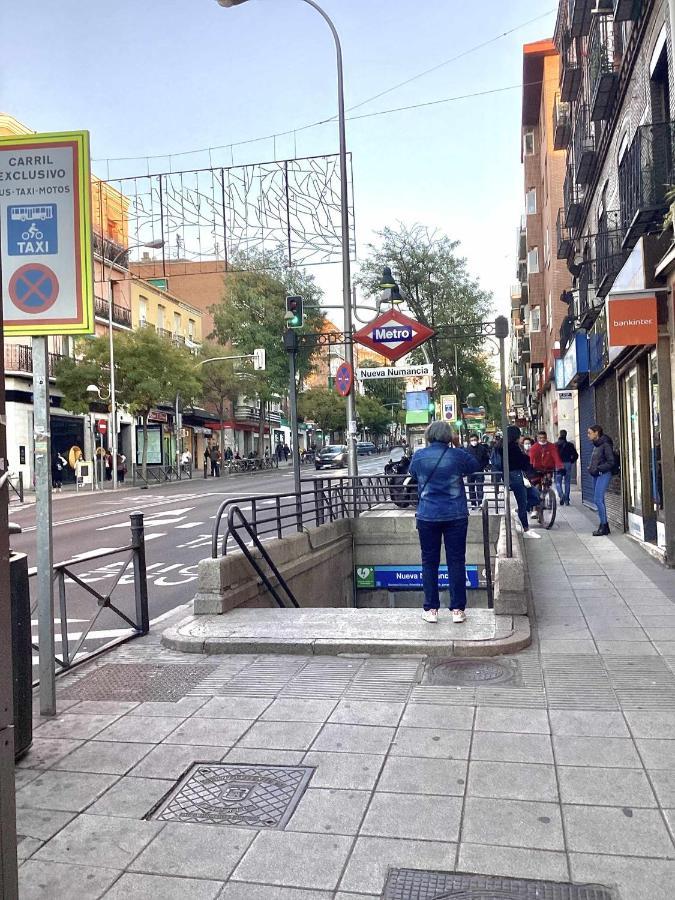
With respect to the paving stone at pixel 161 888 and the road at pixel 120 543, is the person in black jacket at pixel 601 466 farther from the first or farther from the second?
the paving stone at pixel 161 888

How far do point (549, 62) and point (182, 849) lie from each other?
3811cm

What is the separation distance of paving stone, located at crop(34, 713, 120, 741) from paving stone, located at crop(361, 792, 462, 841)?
6.37ft

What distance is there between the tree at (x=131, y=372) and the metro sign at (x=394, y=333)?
23229 millimetres

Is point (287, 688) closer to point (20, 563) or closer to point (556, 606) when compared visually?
point (20, 563)

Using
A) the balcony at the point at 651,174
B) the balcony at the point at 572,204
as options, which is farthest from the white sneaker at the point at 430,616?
the balcony at the point at 572,204

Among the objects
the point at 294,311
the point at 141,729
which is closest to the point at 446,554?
the point at 141,729

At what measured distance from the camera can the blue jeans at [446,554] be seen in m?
7.07

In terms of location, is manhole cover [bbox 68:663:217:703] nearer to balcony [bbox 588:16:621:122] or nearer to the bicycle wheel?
the bicycle wheel

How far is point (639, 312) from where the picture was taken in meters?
9.92

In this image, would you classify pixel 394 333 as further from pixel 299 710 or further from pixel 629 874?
pixel 629 874

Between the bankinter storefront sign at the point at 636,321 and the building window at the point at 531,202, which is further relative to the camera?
the building window at the point at 531,202

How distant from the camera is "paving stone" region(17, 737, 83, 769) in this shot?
167 inches

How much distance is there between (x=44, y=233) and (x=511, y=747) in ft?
13.1

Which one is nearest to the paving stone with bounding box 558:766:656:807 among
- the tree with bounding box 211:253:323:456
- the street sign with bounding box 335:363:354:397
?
the street sign with bounding box 335:363:354:397
